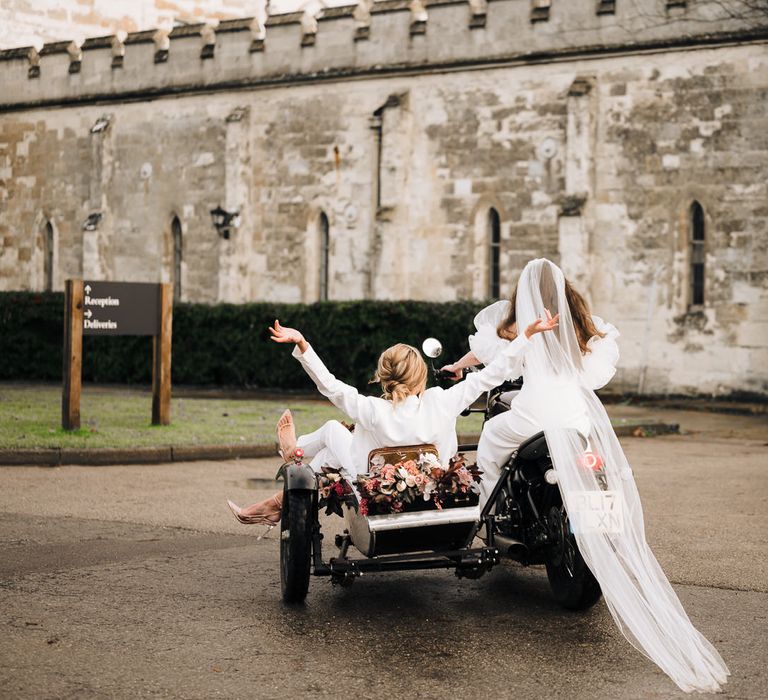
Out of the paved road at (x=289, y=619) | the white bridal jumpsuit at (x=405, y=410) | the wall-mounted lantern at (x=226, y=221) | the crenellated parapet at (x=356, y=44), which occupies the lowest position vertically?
the paved road at (x=289, y=619)

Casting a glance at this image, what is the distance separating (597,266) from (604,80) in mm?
3458

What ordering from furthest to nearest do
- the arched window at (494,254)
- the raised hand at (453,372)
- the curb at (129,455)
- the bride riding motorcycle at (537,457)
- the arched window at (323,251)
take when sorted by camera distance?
the arched window at (323,251) < the arched window at (494,254) < the curb at (129,455) < the raised hand at (453,372) < the bride riding motorcycle at (537,457)

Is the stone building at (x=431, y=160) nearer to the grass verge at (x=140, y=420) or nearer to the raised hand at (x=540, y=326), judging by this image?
the grass verge at (x=140, y=420)

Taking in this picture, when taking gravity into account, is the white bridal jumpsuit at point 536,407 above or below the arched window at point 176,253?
below

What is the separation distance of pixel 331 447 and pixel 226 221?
21.4 m

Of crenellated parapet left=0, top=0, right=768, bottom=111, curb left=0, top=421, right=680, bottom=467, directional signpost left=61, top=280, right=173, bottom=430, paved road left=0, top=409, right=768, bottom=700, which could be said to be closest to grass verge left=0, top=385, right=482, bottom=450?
curb left=0, top=421, right=680, bottom=467

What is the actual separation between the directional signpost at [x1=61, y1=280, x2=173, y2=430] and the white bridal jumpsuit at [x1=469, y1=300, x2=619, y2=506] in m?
8.23

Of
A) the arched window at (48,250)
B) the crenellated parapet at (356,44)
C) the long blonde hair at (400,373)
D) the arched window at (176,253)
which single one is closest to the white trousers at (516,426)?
the long blonde hair at (400,373)

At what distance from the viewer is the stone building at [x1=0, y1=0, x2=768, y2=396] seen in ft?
73.8

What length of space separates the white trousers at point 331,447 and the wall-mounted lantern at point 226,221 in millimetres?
21066

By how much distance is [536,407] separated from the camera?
6.84 meters

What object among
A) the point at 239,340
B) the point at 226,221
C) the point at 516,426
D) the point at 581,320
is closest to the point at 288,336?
the point at 516,426

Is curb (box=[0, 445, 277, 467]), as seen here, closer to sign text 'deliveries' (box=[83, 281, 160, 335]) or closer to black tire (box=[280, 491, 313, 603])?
sign text 'deliveries' (box=[83, 281, 160, 335])

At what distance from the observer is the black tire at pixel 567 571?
6.30 meters
